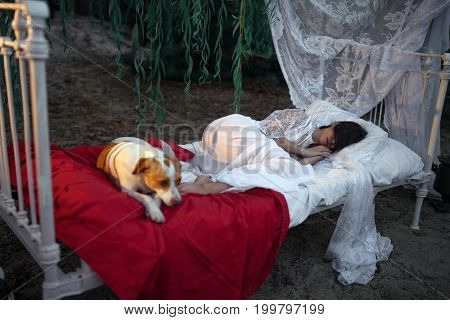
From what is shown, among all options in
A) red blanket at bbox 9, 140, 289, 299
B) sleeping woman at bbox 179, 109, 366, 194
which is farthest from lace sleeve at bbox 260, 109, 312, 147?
red blanket at bbox 9, 140, 289, 299

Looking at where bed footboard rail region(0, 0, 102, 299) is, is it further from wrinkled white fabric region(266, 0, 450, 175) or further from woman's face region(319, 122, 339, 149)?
wrinkled white fabric region(266, 0, 450, 175)

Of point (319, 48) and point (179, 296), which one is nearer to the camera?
point (179, 296)

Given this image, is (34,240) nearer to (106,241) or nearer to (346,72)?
(106,241)

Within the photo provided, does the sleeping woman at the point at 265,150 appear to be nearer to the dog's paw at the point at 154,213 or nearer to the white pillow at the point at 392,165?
the white pillow at the point at 392,165

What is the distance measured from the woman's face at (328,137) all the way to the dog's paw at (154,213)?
1.61 meters

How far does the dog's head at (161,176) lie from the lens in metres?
1.79

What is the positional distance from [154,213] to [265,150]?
1.02 metres

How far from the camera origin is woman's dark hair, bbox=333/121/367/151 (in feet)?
9.31

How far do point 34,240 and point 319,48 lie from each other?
2701 millimetres

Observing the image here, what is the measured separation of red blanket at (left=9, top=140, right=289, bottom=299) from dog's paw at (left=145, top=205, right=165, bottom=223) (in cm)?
2

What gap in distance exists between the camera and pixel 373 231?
102 inches

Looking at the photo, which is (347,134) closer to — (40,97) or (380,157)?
(380,157)

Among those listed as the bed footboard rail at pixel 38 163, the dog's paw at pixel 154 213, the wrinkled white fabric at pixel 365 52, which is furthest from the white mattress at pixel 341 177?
the bed footboard rail at pixel 38 163
